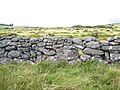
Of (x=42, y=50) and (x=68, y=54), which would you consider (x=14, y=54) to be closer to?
(x=42, y=50)

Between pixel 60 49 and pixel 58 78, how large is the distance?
4206mm

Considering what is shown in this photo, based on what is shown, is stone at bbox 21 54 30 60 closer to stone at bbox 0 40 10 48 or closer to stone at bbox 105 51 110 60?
stone at bbox 0 40 10 48

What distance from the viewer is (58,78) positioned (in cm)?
545

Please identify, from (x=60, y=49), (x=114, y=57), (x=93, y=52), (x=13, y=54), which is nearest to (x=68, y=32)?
(x=13, y=54)

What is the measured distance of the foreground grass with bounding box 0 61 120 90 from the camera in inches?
162

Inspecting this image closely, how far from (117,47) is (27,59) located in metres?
3.35

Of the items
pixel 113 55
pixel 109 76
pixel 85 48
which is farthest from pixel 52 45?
pixel 109 76

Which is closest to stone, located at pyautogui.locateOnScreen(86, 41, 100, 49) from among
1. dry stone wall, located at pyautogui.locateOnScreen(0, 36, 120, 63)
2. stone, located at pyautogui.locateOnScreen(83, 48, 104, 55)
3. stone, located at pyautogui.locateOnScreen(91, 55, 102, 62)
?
dry stone wall, located at pyautogui.locateOnScreen(0, 36, 120, 63)

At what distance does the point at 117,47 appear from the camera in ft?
29.3

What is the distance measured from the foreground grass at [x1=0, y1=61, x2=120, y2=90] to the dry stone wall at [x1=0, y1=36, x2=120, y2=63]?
1.53 metres

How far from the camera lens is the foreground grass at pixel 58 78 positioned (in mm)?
4109

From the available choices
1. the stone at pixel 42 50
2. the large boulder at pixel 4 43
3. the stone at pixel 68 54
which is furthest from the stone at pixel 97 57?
the large boulder at pixel 4 43

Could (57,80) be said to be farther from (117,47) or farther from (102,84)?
(117,47)

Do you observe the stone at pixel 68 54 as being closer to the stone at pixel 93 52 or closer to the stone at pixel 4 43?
the stone at pixel 93 52
